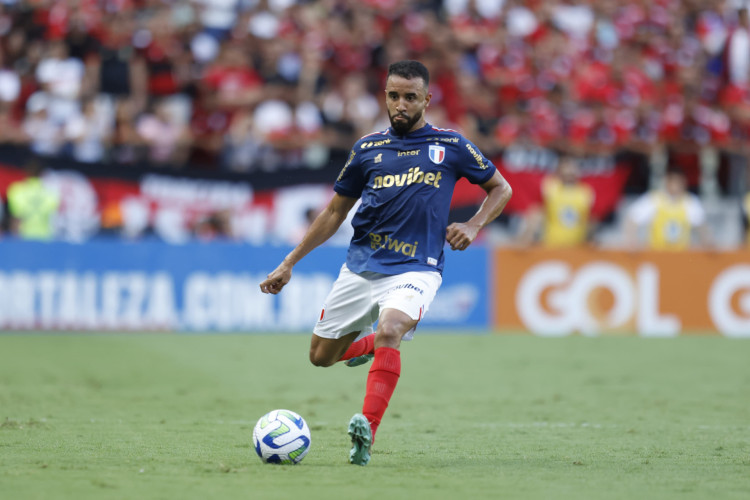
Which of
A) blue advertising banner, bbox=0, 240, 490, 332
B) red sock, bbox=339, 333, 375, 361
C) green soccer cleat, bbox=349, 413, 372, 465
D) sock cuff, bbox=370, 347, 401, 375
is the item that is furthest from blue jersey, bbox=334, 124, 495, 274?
blue advertising banner, bbox=0, 240, 490, 332

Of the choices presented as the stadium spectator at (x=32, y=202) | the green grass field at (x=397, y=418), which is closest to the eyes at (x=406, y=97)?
the green grass field at (x=397, y=418)

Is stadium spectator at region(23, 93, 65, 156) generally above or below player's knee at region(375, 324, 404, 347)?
above

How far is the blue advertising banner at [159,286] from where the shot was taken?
1552cm

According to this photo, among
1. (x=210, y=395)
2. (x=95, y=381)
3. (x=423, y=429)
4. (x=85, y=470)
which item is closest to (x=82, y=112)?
(x=95, y=381)

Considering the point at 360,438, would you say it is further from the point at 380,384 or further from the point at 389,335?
the point at 389,335

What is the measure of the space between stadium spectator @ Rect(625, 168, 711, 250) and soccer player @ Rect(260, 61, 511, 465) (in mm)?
10153

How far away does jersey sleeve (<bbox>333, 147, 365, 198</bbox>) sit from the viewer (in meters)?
6.98

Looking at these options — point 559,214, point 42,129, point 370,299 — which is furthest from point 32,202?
point 370,299

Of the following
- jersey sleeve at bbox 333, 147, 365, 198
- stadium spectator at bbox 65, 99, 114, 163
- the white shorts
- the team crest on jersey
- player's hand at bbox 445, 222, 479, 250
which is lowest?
the white shorts

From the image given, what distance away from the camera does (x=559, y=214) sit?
54.8ft

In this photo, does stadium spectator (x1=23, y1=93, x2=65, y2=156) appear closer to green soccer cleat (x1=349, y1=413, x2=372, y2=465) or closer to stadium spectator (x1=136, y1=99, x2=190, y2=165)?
stadium spectator (x1=136, y1=99, x2=190, y2=165)

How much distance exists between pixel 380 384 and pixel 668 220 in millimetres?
11392

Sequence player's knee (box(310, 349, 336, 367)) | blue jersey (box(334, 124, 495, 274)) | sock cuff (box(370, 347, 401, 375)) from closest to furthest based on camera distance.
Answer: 1. sock cuff (box(370, 347, 401, 375))
2. blue jersey (box(334, 124, 495, 274))
3. player's knee (box(310, 349, 336, 367))

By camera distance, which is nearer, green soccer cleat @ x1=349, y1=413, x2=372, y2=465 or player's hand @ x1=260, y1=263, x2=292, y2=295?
green soccer cleat @ x1=349, y1=413, x2=372, y2=465
